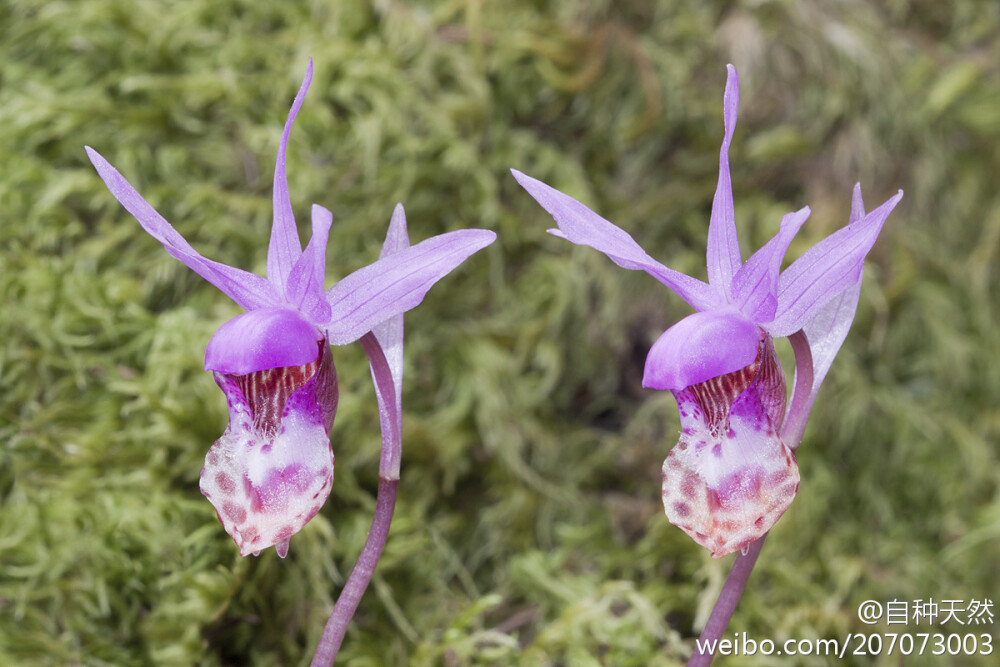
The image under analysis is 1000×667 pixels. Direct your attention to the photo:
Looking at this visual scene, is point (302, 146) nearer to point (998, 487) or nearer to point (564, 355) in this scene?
point (564, 355)

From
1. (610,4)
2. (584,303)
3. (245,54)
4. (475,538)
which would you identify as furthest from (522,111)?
(475,538)

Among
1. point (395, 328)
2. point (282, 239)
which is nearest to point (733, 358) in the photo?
point (395, 328)

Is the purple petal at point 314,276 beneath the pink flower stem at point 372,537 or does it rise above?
above

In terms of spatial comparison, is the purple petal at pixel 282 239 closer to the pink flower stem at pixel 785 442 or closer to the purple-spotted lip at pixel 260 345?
the purple-spotted lip at pixel 260 345

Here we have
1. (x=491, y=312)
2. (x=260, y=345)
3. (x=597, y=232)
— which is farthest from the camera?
(x=491, y=312)

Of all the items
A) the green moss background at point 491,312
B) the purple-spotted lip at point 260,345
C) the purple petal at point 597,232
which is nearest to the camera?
the purple-spotted lip at point 260,345

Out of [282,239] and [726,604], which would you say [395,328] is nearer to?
[282,239]

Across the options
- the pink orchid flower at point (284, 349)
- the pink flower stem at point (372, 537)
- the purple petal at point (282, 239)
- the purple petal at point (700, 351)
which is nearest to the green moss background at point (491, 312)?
the pink flower stem at point (372, 537)

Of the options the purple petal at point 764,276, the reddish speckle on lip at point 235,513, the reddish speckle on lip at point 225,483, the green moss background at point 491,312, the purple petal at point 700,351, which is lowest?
the green moss background at point 491,312
